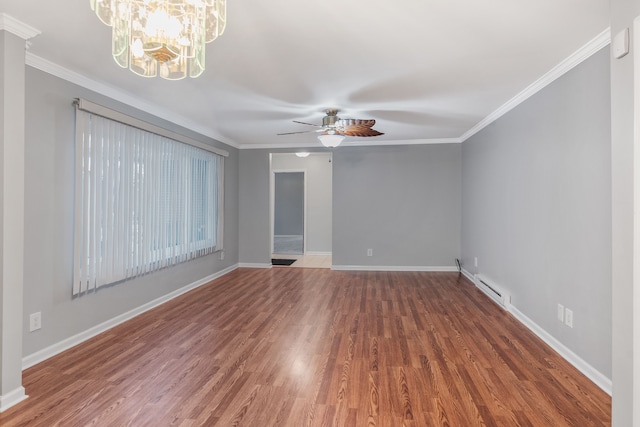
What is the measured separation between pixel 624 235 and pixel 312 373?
2.02 m

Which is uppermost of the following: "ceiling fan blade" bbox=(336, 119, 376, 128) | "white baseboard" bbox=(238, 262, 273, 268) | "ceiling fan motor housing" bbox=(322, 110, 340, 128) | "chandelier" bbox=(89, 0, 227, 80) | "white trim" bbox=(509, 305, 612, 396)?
"ceiling fan motor housing" bbox=(322, 110, 340, 128)

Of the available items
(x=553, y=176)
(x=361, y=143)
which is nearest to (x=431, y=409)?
(x=553, y=176)

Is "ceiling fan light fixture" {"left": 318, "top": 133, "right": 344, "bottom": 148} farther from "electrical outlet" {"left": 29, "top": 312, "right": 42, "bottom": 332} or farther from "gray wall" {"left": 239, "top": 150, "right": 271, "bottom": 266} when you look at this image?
"electrical outlet" {"left": 29, "top": 312, "right": 42, "bottom": 332}

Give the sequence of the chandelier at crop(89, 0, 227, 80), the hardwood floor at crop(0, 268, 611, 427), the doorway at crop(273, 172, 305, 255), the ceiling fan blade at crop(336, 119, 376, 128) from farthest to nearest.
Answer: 1. the doorway at crop(273, 172, 305, 255)
2. the ceiling fan blade at crop(336, 119, 376, 128)
3. the hardwood floor at crop(0, 268, 611, 427)
4. the chandelier at crop(89, 0, 227, 80)

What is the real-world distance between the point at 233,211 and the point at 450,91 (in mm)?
4380

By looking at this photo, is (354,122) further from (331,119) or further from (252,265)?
(252,265)

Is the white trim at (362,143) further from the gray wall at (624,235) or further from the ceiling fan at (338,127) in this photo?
the gray wall at (624,235)

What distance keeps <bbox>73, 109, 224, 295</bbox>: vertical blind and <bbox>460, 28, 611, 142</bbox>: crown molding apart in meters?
4.07

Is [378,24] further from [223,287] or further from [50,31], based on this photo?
[223,287]

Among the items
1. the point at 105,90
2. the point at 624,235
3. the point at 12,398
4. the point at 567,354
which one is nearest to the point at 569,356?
the point at 567,354

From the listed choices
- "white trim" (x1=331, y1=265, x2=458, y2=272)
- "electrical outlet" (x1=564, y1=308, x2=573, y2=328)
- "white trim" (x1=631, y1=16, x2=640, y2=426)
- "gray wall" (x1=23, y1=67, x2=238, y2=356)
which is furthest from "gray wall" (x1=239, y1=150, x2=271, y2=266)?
"white trim" (x1=631, y1=16, x2=640, y2=426)

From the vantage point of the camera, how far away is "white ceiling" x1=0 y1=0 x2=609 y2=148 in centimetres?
203

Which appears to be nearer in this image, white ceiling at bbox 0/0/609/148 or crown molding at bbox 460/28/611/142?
white ceiling at bbox 0/0/609/148

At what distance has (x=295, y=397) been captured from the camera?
2.16 metres
